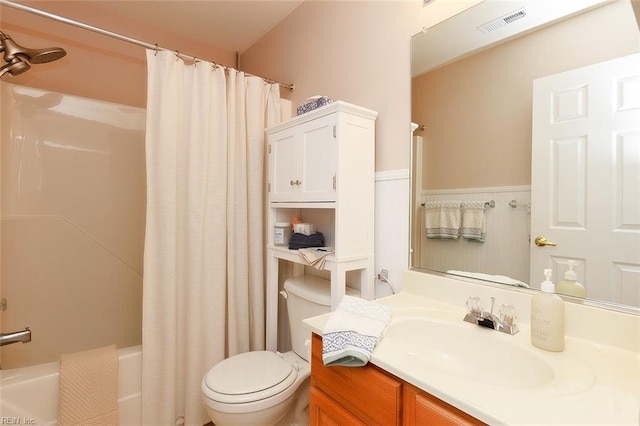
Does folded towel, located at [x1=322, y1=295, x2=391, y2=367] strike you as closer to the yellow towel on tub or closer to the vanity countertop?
the vanity countertop

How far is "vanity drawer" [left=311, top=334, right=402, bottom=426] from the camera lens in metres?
0.73

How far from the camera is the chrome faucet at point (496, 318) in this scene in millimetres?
907

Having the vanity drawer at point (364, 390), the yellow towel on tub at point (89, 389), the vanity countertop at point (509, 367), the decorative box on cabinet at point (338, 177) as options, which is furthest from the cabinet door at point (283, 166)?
the yellow towel on tub at point (89, 389)

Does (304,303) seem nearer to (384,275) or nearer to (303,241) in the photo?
(303,241)

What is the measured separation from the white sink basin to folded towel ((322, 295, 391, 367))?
4 cm

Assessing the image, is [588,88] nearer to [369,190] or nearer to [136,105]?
[369,190]

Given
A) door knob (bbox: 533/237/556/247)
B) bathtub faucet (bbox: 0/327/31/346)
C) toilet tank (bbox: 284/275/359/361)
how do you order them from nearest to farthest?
door knob (bbox: 533/237/556/247) → bathtub faucet (bbox: 0/327/31/346) → toilet tank (bbox: 284/275/359/361)

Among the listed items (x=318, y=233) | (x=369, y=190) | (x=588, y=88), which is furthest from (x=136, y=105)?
(x=588, y=88)

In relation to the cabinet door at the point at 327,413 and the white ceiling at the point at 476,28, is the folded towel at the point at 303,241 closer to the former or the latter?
the cabinet door at the point at 327,413

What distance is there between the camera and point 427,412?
2.17 ft

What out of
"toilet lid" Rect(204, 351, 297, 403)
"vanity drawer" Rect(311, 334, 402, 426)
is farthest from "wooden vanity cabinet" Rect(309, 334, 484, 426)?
"toilet lid" Rect(204, 351, 297, 403)

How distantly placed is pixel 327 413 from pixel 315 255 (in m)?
0.63

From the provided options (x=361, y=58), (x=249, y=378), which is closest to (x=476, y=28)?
(x=361, y=58)

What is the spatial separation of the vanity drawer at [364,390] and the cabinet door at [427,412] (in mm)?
20
